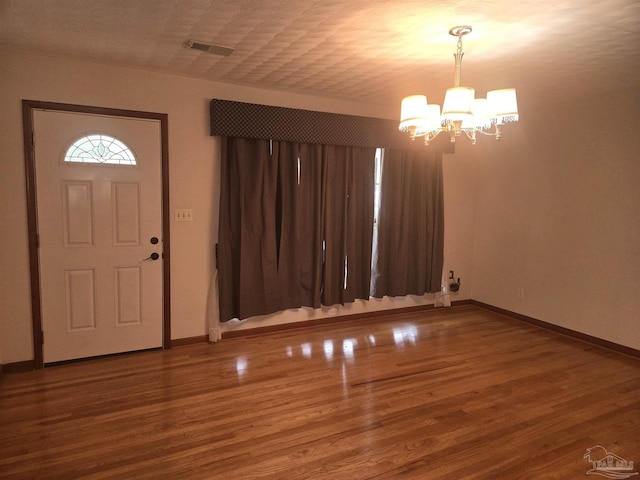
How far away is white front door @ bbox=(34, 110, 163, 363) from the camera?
324 cm

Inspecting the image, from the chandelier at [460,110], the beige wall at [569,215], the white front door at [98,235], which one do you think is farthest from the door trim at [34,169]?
the beige wall at [569,215]

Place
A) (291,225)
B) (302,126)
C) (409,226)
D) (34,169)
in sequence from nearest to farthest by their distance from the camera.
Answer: (34,169) < (302,126) < (291,225) < (409,226)

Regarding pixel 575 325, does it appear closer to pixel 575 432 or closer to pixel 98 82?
pixel 575 432

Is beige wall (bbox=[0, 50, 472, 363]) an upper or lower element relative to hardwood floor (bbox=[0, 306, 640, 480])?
upper

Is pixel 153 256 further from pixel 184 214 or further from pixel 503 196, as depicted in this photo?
pixel 503 196

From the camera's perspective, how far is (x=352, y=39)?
2627 mm

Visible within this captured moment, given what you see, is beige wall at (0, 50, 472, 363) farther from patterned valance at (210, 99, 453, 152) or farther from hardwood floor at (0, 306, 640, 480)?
hardwood floor at (0, 306, 640, 480)

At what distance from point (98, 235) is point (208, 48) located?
6.05ft

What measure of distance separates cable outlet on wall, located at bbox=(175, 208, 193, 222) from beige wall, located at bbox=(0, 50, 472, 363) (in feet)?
0.13

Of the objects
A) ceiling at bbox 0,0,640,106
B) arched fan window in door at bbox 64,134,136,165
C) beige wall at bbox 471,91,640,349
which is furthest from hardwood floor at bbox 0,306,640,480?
ceiling at bbox 0,0,640,106

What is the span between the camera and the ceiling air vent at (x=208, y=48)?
277cm

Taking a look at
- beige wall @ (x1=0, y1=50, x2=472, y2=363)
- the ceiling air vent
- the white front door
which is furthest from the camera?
the white front door

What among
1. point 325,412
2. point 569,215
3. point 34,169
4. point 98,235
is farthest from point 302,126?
point 569,215

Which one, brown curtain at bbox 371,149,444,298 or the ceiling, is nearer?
the ceiling
